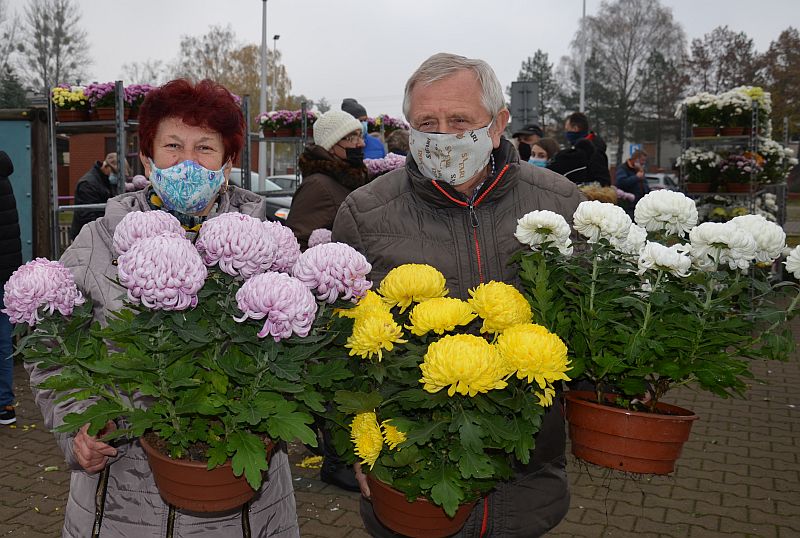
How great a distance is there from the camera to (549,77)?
222ft

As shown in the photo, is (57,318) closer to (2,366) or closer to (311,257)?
(311,257)

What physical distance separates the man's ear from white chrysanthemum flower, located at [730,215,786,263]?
0.82 metres

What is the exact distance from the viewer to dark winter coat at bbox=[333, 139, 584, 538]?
2260 millimetres

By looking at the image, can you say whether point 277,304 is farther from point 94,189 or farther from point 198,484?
point 94,189

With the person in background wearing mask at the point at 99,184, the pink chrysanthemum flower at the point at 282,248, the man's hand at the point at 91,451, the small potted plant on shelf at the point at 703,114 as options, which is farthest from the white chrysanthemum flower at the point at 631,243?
the small potted plant on shelf at the point at 703,114

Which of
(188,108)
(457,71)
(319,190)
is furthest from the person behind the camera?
(319,190)

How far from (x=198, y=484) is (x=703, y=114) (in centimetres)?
1022

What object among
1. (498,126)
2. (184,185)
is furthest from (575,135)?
(184,185)

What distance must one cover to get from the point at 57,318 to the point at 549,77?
69664 millimetres

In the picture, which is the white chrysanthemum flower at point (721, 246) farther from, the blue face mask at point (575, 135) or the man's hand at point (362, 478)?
the blue face mask at point (575, 135)

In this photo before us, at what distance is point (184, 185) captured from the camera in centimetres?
221

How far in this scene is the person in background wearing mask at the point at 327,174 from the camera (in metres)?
5.04

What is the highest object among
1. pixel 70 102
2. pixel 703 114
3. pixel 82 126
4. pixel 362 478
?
pixel 703 114

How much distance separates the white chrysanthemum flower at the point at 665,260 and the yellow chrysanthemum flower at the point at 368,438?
2.56 ft
